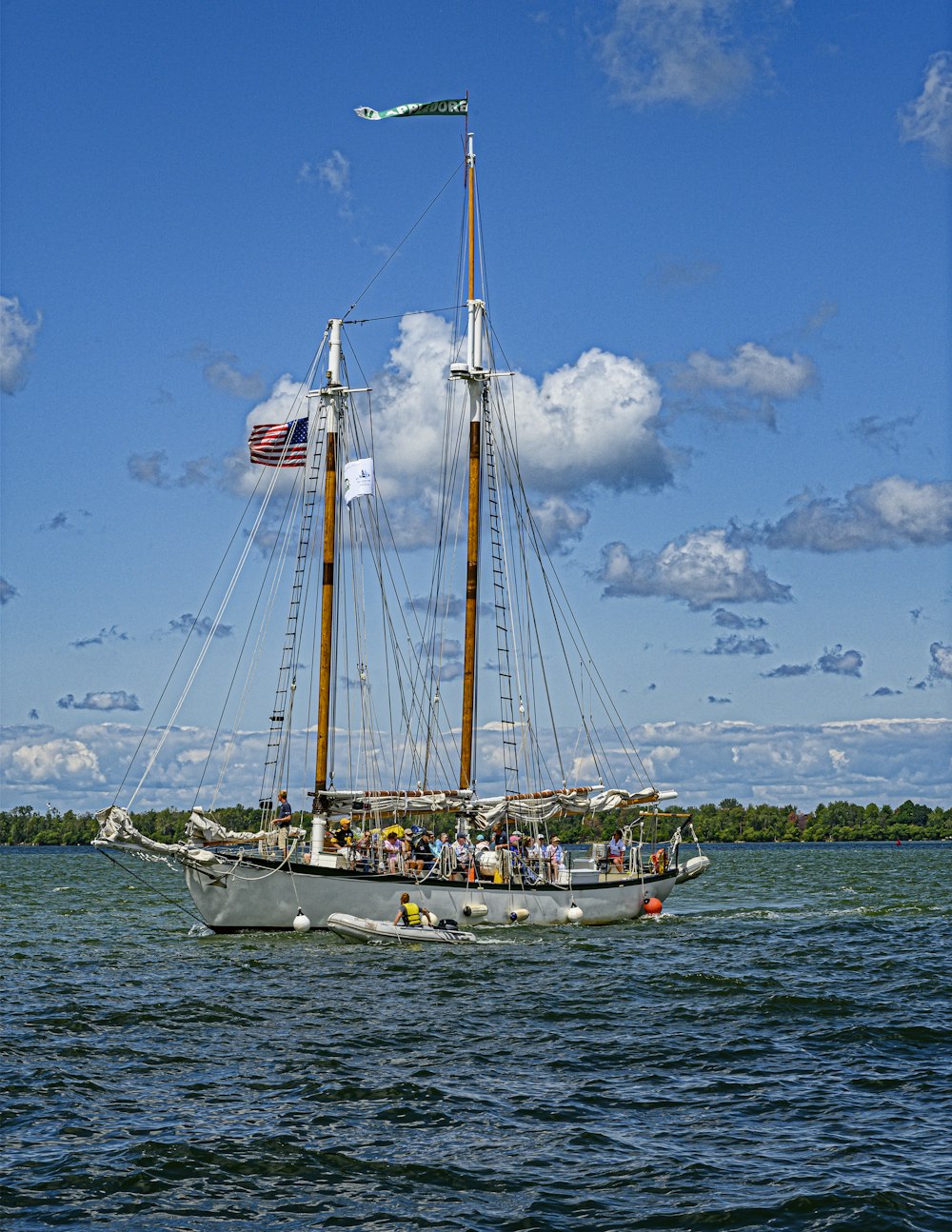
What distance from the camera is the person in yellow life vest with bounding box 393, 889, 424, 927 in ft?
143

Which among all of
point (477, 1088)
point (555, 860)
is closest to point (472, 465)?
point (555, 860)

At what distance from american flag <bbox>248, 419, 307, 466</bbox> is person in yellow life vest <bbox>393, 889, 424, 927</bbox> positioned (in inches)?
705

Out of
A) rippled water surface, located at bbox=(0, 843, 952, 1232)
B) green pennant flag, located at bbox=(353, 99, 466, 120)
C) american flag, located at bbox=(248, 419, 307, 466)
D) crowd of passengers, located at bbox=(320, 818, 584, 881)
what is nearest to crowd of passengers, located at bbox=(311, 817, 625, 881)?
crowd of passengers, located at bbox=(320, 818, 584, 881)

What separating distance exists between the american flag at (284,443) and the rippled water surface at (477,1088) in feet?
62.2

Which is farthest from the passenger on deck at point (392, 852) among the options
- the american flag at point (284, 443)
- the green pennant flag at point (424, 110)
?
the green pennant flag at point (424, 110)

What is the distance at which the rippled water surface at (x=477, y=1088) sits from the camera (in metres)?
17.1

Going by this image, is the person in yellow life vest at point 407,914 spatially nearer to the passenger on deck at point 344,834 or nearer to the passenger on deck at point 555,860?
the passenger on deck at point 344,834

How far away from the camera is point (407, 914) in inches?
1713

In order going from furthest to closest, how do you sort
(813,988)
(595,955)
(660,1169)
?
(595,955) < (813,988) < (660,1169)

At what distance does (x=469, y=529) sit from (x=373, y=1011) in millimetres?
29499

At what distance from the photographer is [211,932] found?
157 ft

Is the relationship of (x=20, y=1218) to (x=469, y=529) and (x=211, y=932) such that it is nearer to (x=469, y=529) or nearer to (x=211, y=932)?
(x=211, y=932)

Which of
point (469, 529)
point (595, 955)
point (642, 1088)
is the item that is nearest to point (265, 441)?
point (469, 529)

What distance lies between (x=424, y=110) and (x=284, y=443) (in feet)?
56.8
